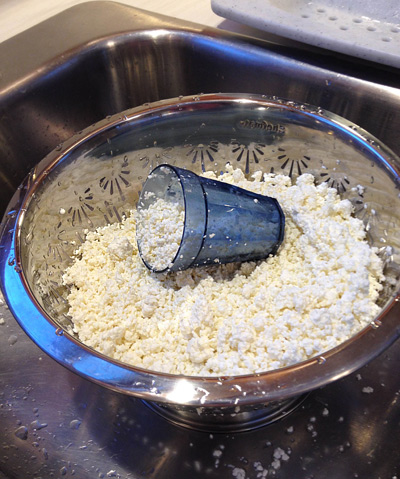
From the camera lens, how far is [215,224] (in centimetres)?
59

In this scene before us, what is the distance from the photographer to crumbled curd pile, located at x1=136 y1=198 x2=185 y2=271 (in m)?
0.61

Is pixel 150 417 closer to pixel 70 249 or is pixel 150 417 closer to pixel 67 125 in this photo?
pixel 70 249

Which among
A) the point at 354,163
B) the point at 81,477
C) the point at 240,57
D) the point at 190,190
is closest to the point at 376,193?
the point at 354,163

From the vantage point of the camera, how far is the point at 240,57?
0.86 meters

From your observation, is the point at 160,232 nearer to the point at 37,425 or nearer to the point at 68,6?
the point at 37,425

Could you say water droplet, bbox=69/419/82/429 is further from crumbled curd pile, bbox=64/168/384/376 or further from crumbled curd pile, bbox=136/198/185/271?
crumbled curd pile, bbox=136/198/185/271

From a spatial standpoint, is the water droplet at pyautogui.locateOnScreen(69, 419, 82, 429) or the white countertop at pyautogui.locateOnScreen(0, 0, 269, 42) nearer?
the water droplet at pyautogui.locateOnScreen(69, 419, 82, 429)

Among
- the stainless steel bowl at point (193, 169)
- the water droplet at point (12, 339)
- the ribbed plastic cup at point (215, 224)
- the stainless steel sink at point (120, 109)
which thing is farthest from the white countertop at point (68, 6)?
the water droplet at point (12, 339)

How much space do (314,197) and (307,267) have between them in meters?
0.13

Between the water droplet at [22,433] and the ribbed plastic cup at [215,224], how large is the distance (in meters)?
0.27

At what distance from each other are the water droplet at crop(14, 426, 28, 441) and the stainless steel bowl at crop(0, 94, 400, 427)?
0.14 m

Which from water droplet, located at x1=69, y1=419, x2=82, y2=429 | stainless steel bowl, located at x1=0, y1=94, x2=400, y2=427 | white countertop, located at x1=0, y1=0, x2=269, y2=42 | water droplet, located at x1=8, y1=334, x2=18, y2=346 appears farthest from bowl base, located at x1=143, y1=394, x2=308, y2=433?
white countertop, located at x1=0, y1=0, x2=269, y2=42

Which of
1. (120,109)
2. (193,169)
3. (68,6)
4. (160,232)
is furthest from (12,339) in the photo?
(68,6)

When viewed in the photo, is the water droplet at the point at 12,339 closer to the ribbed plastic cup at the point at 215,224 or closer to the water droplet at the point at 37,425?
the water droplet at the point at 37,425
